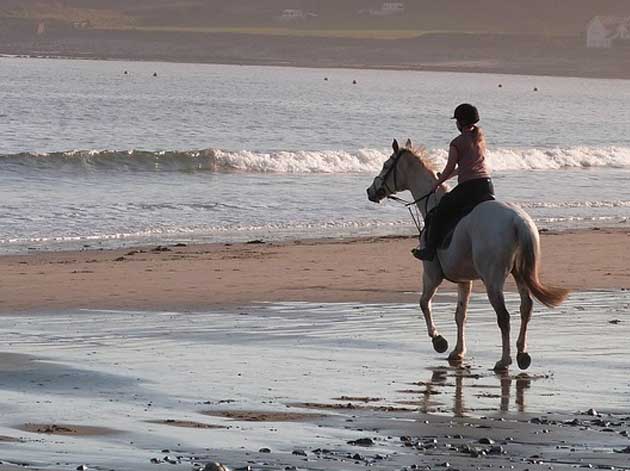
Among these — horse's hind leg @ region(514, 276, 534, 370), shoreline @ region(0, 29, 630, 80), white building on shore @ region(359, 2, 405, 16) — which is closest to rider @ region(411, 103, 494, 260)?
horse's hind leg @ region(514, 276, 534, 370)

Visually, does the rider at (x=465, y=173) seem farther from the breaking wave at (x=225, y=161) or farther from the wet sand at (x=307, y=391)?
the breaking wave at (x=225, y=161)

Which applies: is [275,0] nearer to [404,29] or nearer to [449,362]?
[404,29]

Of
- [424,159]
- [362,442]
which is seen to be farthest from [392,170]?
[362,442]

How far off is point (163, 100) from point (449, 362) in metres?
63.3

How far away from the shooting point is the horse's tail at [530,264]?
12.0m

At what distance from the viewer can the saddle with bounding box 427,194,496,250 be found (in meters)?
12.5

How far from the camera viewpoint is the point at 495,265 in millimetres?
12125

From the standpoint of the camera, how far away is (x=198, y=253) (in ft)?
68.4

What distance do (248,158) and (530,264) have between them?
26.4 metres

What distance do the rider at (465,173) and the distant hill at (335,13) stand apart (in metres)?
164

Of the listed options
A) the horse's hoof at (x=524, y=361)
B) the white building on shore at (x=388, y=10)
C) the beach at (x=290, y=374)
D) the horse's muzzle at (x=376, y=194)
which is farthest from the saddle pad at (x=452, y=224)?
the white building on shore at (x=388, y=10)

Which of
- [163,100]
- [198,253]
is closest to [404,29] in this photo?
[163,100]

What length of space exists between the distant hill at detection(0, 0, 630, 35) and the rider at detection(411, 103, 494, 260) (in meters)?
164

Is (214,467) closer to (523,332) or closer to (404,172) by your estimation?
(523,332)
